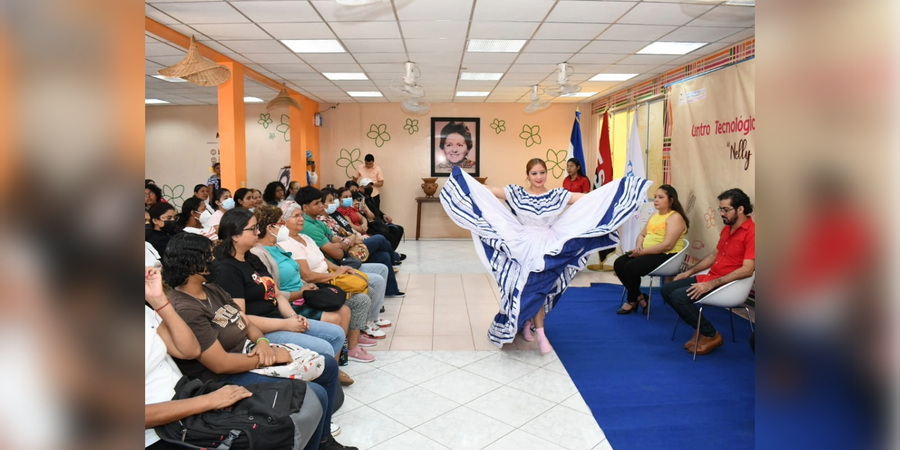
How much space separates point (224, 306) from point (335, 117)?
8893 mm

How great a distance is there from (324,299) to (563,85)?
413cm

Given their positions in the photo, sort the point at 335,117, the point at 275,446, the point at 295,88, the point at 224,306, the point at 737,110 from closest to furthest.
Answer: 1. the point at 275,446
2. the point at 224,306
3. the point at 737,110
4. the point at 295,88
5. the point at 335,117

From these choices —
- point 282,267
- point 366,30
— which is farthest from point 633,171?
point 282,267

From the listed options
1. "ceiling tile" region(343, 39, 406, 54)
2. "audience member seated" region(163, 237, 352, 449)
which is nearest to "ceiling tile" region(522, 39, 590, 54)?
"ceiling tile" region(343, 39, 406, 54)

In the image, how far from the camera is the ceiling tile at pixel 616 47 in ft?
18.9

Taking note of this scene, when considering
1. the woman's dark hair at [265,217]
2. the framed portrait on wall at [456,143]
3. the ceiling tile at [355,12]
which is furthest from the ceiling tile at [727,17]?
the framed portrait on wall at [456,143]

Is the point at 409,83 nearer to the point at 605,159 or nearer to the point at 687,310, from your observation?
the point at 605,159

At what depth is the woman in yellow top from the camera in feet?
16.5

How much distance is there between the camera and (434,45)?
5.95 m
